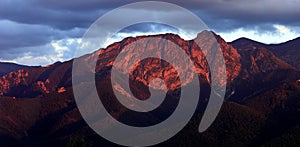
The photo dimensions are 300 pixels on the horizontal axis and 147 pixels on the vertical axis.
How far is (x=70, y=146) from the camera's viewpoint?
14725cm

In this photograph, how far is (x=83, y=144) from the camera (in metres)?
148

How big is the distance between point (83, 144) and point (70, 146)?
12.5 feet
